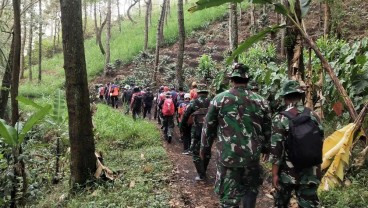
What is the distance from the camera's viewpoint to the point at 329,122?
9.12 m

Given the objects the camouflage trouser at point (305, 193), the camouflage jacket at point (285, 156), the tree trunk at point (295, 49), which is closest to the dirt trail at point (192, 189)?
the camouflage trouser at point (305, 193)

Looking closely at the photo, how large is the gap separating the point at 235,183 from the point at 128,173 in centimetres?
390

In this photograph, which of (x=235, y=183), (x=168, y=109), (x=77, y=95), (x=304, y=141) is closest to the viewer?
(x=304, y=141)

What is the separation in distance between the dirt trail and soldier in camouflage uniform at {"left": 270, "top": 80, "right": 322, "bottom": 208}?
6.86 feet

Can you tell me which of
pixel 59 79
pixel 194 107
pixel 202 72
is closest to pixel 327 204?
pixel 194 107

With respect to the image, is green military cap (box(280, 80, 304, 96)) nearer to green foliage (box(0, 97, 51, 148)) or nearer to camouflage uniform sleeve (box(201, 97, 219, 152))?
camouflage uniform sleeve (box(201, 97, 219, 152))

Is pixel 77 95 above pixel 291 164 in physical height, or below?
above

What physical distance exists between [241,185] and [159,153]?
16.4 feet

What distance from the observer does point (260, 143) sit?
4691mm

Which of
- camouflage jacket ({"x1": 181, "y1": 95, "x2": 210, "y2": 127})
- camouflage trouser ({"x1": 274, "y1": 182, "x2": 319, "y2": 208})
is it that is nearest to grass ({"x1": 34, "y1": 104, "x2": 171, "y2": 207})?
camouflage jacket ({"x1": 181, "y1": 95, "x2": 210, "y2": 127})

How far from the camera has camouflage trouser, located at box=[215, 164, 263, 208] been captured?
175 inches

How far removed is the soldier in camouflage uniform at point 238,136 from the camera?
4484 millimetres

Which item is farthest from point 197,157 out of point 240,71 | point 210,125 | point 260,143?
point 240,71

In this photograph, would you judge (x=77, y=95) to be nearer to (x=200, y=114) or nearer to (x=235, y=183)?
(x=200, y=114)
